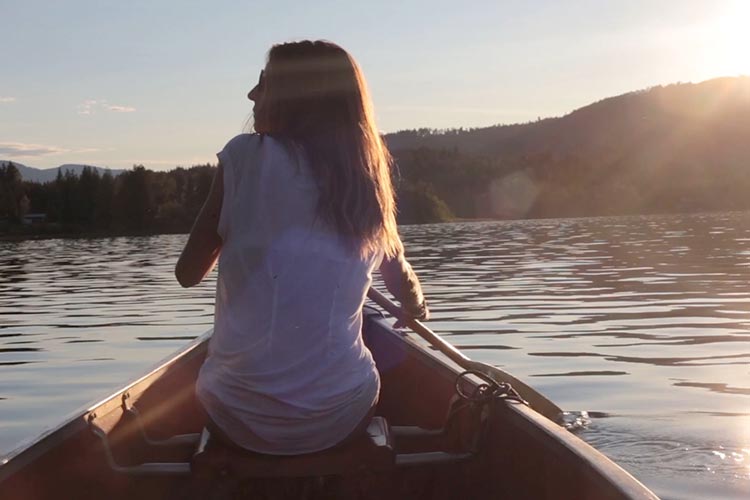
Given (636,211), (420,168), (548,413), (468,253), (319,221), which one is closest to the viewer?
(319,221)

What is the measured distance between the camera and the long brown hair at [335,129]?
10.2 feet

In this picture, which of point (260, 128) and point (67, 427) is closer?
point (260, 128)

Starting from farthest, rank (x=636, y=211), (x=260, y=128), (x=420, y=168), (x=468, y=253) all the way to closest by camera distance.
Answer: (x=420, y=168) → (x=636, y=211) → (x=468, y=253) → (x=260, y=128)

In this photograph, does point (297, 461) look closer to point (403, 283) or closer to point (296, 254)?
point (296, 254)

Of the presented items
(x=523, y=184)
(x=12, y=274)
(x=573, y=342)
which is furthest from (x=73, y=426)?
(x=523, y=184)

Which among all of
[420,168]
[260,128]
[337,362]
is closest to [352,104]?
[260,128]

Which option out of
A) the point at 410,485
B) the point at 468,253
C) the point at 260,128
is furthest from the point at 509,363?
the point at 468,253

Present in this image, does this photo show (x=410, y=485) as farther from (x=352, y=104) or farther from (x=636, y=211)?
(x=636, y=211)

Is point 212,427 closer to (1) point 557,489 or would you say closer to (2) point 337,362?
(2) point 337,362

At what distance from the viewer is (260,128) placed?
3301 mm

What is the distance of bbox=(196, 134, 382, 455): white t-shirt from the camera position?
9.90 feet

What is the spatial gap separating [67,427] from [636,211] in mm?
99391

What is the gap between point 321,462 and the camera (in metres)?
3.21

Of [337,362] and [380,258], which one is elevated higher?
[380,258]
